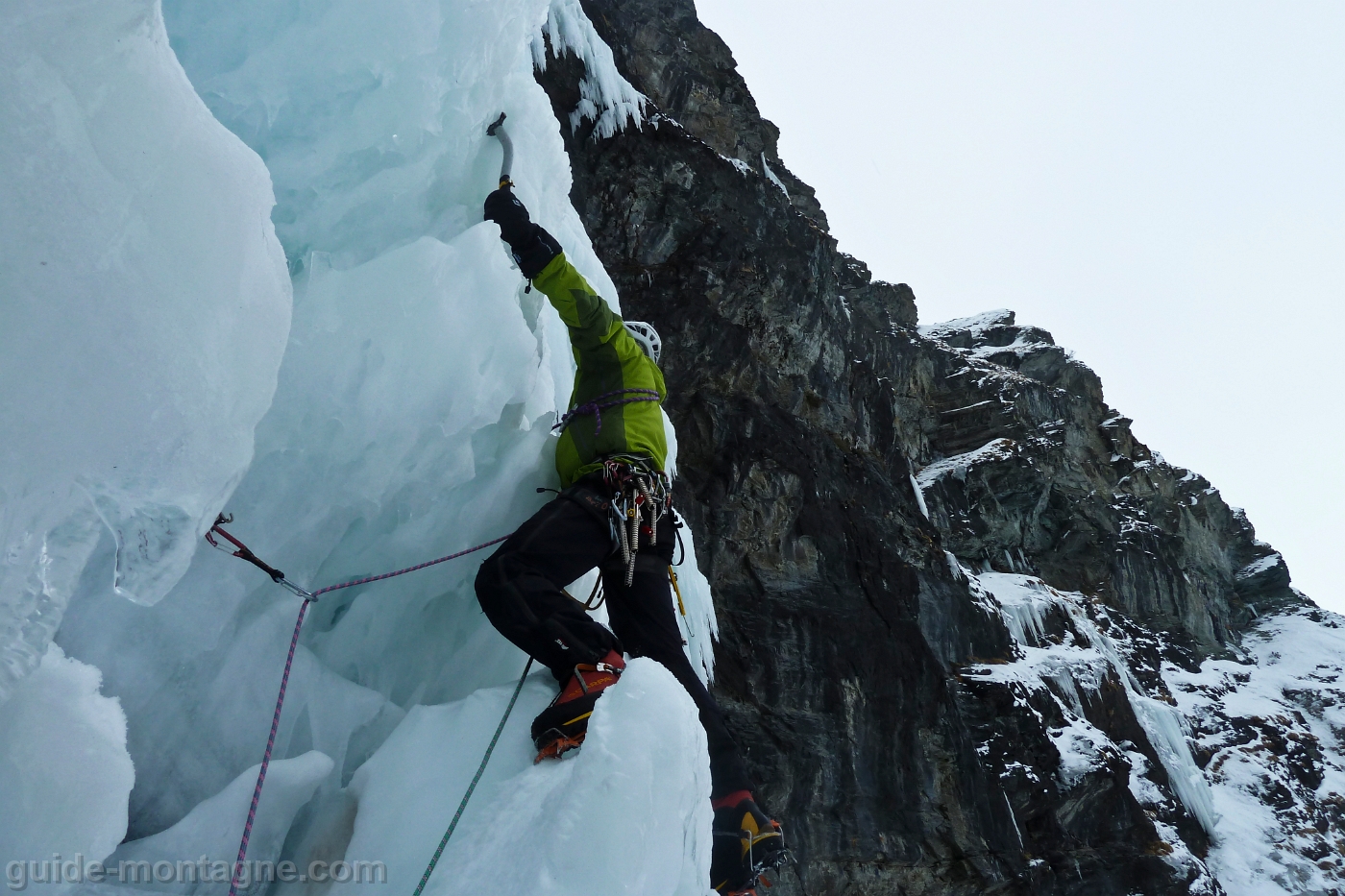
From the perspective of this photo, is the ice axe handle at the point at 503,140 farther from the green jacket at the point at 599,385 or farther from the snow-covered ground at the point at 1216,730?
the snow-covered ground at the point at 1216,730

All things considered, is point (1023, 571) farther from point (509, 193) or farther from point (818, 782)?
point (509, 193)

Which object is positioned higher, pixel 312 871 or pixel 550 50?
pixel 550 50

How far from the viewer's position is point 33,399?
1173 mm

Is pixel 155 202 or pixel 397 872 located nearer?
pixel 155 202

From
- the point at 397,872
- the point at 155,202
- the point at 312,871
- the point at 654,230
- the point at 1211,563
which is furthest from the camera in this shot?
the point at 1211,563

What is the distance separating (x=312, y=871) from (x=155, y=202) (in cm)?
145

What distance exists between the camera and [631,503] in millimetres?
2514

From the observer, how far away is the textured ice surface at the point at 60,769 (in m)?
1.42

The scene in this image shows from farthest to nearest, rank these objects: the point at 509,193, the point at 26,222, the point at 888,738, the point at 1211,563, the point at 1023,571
Result: the point at 1211,563, the point at 1023,571, the point at 888,738, the point at 509,193, the point at 26,222

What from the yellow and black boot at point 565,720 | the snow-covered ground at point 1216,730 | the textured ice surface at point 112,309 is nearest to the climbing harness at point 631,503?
the yellow and black boot at point 565,720

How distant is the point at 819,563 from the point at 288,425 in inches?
404

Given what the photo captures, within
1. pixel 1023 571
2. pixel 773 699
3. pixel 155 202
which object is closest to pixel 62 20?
pixel 155 202

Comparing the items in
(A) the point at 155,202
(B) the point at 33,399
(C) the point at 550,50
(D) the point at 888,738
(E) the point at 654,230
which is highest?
(C) the point at 550,50

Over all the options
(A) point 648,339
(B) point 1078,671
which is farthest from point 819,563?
(A) point 648,339
